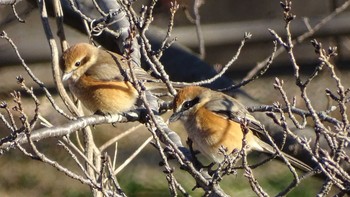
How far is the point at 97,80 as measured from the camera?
5555 mm

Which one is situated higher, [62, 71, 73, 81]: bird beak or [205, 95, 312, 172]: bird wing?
[205, 95, 312, 172]: bird wing

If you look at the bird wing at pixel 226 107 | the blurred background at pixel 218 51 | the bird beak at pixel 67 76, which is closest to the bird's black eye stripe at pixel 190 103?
the bird wing at pixel 226 107

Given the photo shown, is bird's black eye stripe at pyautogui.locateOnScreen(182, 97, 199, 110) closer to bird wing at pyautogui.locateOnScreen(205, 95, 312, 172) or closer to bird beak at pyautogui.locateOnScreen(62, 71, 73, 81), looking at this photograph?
bird wing at pyautogui.locateOnScreen(205, 95, 312, 172)

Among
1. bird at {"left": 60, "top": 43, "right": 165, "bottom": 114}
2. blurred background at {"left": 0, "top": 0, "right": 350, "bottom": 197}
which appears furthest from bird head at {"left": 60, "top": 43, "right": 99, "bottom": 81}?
blurred background at {"left": 0, "top": 0, "right": 350, "bottom": 197}

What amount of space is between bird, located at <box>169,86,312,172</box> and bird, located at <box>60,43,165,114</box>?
0.31 meters

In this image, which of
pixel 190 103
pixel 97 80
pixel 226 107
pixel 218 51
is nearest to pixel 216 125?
pixel 226 107

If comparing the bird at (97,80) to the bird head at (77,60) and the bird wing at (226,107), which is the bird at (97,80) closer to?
the bird head at (77,60)

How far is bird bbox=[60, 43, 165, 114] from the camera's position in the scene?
5.38 m

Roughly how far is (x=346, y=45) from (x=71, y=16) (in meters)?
4.75

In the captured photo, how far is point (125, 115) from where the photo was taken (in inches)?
190

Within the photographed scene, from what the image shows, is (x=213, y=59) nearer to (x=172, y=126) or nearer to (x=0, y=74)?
(x=172, y=126)

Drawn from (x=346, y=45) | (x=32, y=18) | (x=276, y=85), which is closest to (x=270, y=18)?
(x=346, y=45)

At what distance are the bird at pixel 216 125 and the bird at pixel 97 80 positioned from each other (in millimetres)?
308

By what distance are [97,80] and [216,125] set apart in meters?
0.84
